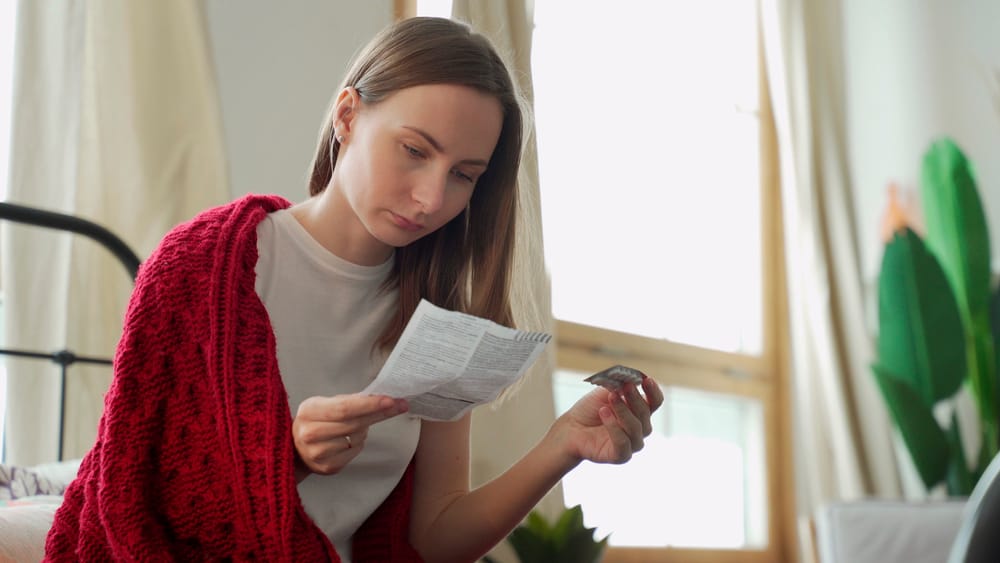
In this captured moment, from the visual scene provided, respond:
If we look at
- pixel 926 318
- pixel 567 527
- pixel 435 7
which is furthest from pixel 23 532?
pixel 926 318

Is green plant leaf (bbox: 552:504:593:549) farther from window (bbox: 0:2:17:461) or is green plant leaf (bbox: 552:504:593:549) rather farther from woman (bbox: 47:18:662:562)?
window (bbox: 0:2:17:461)

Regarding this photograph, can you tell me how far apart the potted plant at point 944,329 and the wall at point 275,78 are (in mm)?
2118

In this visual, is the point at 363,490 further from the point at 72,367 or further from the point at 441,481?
the point at 72,367

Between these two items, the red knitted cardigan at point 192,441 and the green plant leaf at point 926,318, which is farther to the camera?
the green plant leaf at point 926,318

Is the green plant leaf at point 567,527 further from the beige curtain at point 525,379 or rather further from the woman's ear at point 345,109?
the woman's ear at point 345,109

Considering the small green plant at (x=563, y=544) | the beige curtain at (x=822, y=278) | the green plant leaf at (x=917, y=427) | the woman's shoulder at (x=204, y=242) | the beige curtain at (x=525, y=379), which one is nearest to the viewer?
the woman's shoulder at (x=204, y=242)

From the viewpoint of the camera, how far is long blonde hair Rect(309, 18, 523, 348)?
1271 millimetres

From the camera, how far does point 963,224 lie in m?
3.62

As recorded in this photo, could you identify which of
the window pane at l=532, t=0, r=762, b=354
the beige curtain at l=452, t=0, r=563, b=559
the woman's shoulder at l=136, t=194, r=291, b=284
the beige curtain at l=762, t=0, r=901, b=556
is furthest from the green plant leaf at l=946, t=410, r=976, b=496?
the woman's shoulder at l=136, t=194, r=291, b=284

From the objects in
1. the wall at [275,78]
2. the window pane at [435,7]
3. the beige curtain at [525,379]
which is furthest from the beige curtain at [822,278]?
the wall at [275,78]

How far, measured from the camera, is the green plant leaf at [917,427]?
3541 millimetres

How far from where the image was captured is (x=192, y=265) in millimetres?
1158

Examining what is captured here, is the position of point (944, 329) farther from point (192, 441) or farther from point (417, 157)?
point (192, 441)

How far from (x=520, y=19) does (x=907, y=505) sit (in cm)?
155
